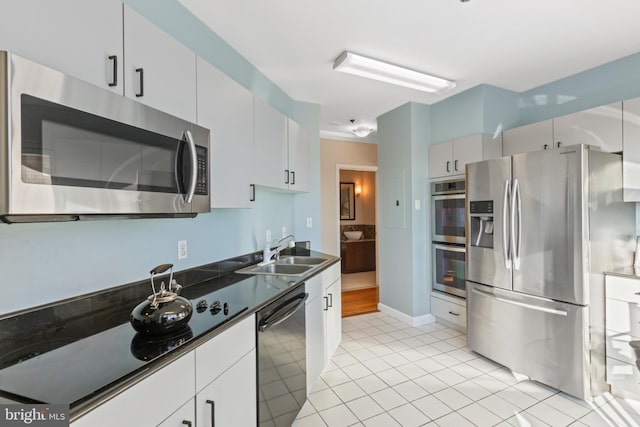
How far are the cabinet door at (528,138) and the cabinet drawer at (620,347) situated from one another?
A: 159 cm

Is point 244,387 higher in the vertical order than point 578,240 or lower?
lower

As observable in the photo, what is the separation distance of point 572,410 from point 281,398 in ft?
6.44

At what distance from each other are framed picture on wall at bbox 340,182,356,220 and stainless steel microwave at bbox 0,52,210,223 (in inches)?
201

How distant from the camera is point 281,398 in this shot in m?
1.72

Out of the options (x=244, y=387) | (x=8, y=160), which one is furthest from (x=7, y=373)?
(x=244, y=387)

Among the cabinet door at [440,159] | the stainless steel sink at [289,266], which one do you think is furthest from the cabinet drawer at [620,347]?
the stainless steel sink at [289,266]

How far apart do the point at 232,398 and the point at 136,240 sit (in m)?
0.89

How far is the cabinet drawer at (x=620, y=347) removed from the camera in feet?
6.93

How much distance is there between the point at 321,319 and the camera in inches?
95.6

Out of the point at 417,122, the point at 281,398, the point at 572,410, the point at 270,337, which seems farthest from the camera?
the point at 417,122

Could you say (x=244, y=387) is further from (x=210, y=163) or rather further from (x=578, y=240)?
(x=578, y=240)

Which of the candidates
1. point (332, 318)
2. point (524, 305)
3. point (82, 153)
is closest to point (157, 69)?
point (82, 153)

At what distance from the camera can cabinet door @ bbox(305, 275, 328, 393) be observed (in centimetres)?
216

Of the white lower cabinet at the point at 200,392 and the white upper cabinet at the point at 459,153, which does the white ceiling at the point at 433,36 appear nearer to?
the white upper cabinet at the point at 459,153
